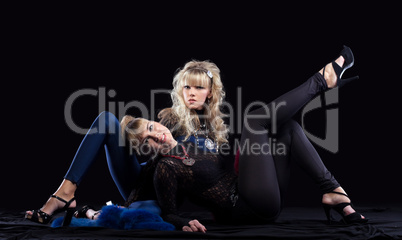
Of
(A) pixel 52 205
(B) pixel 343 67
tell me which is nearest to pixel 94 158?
(A) pixel 52 205

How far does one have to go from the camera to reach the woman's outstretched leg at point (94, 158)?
102 inches

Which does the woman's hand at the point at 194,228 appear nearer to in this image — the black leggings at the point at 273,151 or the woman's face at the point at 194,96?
the black leggings at the point at 273,151

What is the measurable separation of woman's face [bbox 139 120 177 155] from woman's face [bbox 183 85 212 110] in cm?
35

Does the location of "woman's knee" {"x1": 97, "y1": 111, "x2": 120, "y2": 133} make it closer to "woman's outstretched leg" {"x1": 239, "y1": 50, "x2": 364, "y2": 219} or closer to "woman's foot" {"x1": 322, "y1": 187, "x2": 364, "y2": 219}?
"woman's outstretched leg" {"x1": 239, "y1": 50, "x2": 364, "y2": 219}

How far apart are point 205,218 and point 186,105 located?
0.83 m

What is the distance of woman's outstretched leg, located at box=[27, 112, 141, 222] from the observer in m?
2.59

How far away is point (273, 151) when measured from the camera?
8.91 ft

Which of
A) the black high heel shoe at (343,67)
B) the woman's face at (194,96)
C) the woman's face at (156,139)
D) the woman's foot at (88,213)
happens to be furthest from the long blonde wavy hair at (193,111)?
the black high heel shoe at (343,67)

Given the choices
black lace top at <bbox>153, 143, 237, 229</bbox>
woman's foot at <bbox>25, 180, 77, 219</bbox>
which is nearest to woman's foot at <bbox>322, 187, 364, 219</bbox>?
black lace top at <bbox>153, 143, 237, 229</bbox>

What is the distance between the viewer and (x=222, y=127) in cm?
312

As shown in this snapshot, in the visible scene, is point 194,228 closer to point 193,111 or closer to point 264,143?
point 264,143

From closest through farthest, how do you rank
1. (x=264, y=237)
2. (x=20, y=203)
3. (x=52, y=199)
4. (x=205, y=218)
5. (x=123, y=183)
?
(x=264, y=237) < (x=52, y=199) < (x=123, y=183) < (x=205, y=218) < (x=20, y=203)

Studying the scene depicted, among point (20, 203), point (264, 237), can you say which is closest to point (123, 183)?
point (264, 237)

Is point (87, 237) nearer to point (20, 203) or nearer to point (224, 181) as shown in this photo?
point (224, 181)
